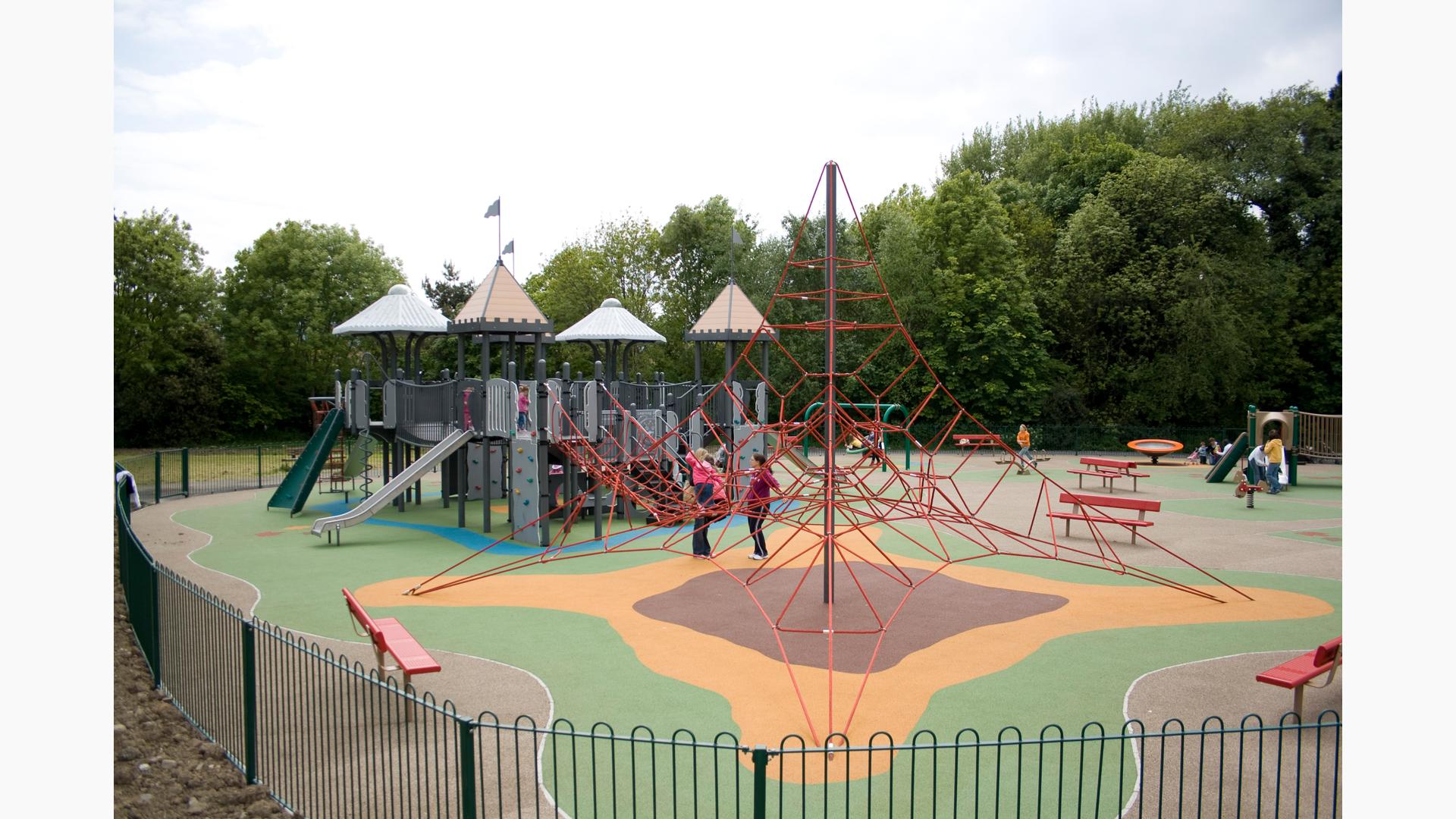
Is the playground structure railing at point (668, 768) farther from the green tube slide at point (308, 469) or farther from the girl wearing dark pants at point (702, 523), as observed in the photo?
the green tube slide at point (308, 469)

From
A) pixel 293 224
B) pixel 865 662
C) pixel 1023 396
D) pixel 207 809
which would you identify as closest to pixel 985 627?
pixel 865 662

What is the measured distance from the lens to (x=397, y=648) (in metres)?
8.38

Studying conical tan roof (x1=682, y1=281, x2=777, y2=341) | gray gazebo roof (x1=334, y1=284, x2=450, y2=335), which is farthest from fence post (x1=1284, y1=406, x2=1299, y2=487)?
gray gazebo roof (x1=334, y1=284, x2=450, y2=335)

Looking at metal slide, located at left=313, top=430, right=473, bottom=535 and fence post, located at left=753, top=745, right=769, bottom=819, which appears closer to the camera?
fence post, located at left=753, top=745, right=769, bottom=819

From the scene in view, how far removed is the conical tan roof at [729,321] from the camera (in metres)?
22.4

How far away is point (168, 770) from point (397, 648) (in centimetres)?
194

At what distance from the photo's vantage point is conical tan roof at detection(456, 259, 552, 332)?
18062 millimetres

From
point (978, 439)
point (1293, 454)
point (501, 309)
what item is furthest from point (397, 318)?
point (1293, 454)

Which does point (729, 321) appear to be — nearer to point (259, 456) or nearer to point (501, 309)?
point (501, 309)

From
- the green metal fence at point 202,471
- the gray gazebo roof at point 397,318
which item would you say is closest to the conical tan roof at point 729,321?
the gray gazebo roof at point 397,318

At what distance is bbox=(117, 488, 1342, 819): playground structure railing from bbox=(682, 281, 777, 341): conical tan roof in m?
15.1

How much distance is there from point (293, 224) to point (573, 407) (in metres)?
36.7

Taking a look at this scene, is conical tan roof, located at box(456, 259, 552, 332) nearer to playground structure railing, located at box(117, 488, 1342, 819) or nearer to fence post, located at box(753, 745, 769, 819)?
playground structure railing, located at box(117, 488, 1342, 819)

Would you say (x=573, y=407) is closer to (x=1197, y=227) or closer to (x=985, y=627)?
(x=985, y=627)
